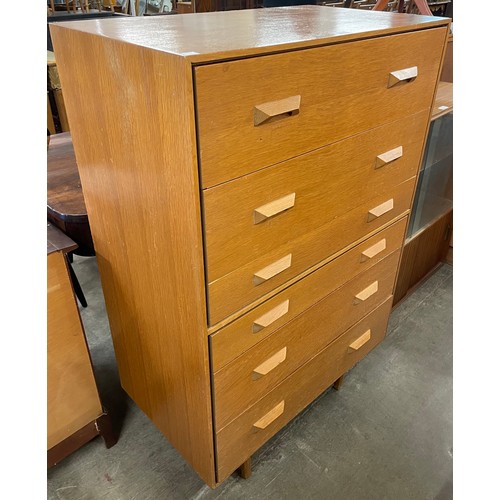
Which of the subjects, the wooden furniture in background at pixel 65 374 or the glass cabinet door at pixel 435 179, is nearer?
the wooden furniture in background at pixel 65 374

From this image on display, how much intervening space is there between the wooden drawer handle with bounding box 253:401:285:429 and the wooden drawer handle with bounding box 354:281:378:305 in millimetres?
384

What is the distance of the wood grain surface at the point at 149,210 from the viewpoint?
686 millimetres

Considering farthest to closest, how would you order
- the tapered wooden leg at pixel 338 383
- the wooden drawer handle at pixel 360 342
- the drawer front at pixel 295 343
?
the tapered wooden leg at pixel 338 383
the wooden drawer handle at pixel 360 342
the drawer front at pixel 295 343

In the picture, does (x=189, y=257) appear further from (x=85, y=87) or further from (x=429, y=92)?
(x=429, y=92)

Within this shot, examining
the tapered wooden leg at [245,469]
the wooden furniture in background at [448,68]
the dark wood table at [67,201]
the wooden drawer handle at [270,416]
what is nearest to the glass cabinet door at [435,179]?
the wooden furniture in background at [448,68]

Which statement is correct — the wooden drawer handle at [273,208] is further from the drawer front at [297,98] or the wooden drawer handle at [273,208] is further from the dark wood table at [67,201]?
the dark wood table at [67,201]

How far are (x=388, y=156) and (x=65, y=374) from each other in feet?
3.42

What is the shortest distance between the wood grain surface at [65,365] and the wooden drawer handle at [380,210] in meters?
0.80

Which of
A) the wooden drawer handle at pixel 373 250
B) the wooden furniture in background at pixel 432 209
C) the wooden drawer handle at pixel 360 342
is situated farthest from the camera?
the wooden furniture in background at pixel 432 209

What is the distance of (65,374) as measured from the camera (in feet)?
3.86

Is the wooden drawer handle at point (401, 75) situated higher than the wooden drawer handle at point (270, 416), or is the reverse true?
the wooden drawer handle at point (401, 75)

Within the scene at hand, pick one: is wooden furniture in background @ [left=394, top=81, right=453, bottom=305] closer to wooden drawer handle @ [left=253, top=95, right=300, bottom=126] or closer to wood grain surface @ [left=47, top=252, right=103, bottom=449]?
wooden drawer handle @ [left=253, top=95, right=300, bottom=126]

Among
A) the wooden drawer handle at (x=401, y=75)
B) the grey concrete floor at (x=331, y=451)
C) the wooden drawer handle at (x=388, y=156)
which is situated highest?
the wooden drawer handle at (x=401, y=75)

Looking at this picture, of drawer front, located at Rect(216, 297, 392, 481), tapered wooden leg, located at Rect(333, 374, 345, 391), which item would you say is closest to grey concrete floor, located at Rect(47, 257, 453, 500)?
tapered wooden leg, located at Rect(333, 374, 345, 391)
